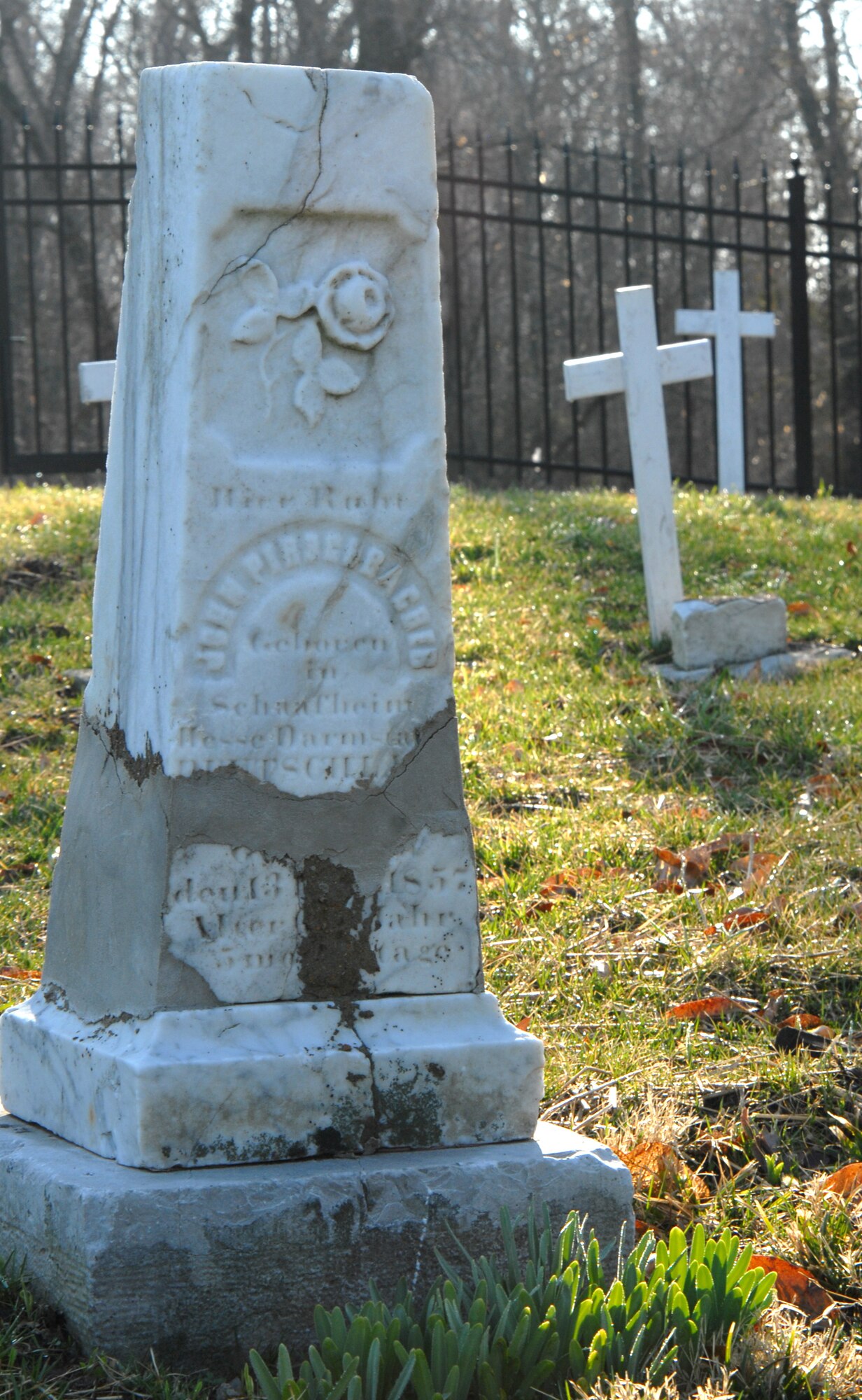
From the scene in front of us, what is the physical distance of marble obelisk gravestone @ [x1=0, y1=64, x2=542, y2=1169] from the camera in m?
2.18

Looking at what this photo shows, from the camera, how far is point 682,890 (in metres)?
3.75

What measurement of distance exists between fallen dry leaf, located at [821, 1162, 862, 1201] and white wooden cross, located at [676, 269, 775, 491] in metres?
6.34

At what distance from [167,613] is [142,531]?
176 mm

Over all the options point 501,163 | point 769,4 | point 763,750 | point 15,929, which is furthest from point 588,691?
point 769,4

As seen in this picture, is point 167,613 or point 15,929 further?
point 15,929

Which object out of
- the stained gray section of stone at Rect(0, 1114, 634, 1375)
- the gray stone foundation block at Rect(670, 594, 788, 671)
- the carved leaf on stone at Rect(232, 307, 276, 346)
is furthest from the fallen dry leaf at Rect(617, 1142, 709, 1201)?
the gray stone foundation block at Rect(670, 594, 788, 671)

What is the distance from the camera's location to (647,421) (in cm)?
605

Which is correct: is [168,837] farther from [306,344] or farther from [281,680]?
[306,344]

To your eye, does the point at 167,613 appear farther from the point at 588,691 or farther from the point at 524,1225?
the point at 588,691

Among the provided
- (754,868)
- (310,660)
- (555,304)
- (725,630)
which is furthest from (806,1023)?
(555,304)

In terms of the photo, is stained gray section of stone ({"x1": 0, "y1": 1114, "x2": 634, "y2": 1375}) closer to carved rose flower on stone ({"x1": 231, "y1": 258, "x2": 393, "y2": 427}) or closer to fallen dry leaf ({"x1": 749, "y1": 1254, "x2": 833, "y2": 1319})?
fallen dry leaf ({"x1": 749, "y1": 1254, "x2": 833, "y2": 1319})

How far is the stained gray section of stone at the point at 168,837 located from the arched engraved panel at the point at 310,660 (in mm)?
35

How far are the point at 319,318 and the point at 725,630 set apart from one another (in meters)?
3.54

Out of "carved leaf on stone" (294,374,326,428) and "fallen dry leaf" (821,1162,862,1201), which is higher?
"carved leaf on stone" (294,374,326,428)
